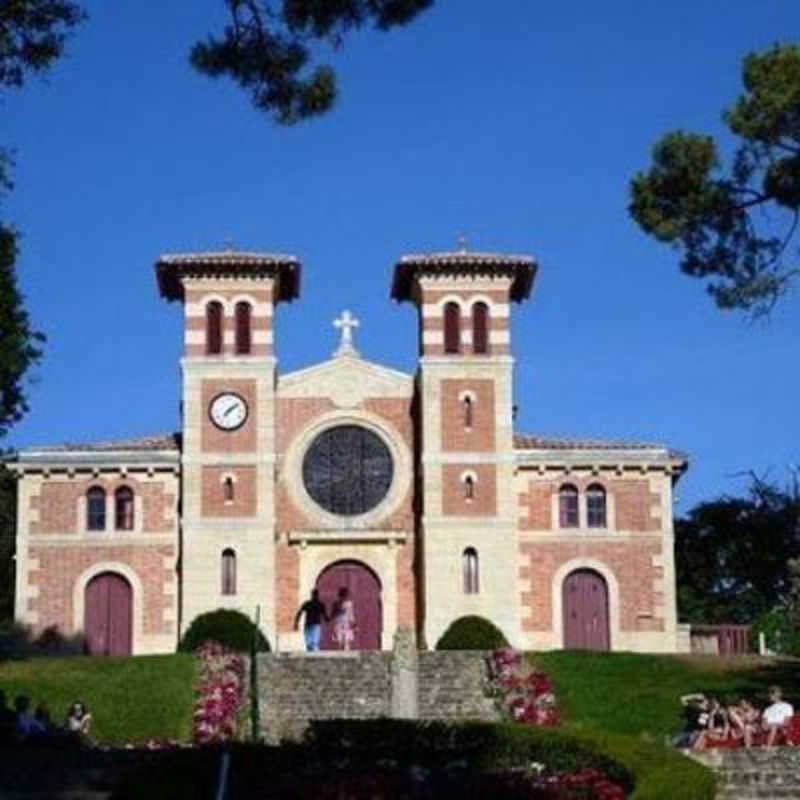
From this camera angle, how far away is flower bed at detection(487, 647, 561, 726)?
35594mm

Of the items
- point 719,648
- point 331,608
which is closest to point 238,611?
point 331,608

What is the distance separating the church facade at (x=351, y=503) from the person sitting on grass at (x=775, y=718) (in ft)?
59.1

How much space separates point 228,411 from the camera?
4894 cm

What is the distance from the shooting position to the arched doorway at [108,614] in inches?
1900

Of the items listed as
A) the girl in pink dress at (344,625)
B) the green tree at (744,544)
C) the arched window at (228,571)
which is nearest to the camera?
the girl in pink dress at (344,625)

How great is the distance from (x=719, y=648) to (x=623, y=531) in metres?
4.92

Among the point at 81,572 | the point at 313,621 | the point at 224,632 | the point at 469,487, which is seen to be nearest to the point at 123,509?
the point at 81,572

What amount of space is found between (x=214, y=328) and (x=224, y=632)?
872 centimetres

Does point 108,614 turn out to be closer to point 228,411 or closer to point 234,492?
point 234,492

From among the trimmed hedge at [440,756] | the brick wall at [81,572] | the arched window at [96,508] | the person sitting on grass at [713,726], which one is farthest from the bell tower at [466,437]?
the trimmed hedge at [440,756]

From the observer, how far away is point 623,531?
49062mm

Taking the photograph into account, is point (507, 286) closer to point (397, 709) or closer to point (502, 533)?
point (502, 533)

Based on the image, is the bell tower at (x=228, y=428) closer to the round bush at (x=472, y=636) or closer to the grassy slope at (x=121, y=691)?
the round bush at (x=472, y=636)

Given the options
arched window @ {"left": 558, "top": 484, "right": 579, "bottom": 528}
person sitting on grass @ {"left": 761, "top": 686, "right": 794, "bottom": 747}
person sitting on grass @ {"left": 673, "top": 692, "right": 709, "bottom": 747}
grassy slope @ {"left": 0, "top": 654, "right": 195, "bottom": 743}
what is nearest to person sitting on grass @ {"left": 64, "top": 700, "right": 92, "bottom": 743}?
grassy slope @ {"left": 0, "top": 654, "right": 195, "bottom": 743}
